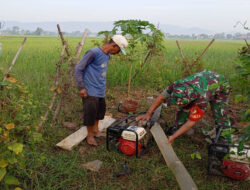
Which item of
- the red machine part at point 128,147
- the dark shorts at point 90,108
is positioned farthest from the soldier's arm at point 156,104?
the dark shorts at point 90,108

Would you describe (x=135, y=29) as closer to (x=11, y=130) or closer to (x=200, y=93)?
(x=200, y=93)

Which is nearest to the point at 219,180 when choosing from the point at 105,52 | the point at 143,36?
the point at 105,52

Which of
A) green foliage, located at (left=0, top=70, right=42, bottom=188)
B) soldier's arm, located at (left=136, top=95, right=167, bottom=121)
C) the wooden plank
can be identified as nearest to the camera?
green foliage, located at (left=0, top=70, right=42, bottom=188)

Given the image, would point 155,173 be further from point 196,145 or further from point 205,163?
point 196,145

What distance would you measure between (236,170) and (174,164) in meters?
0.70

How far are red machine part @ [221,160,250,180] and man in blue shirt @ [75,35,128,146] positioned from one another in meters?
1.86

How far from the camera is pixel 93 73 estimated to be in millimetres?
3330

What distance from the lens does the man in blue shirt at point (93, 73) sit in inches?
126

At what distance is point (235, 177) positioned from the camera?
2.75 metres

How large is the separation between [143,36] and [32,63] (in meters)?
5.30

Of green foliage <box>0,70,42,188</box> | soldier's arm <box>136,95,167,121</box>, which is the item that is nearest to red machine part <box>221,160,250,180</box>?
soldier's arm <box>136,95,167,121</box>

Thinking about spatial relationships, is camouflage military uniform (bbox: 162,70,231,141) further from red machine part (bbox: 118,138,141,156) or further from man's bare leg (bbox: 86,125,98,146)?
man's bare leg (bbox: 86,125,98,146)

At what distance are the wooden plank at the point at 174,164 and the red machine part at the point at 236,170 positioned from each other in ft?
1.50

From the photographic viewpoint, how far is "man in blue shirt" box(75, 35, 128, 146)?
3.21 meters
